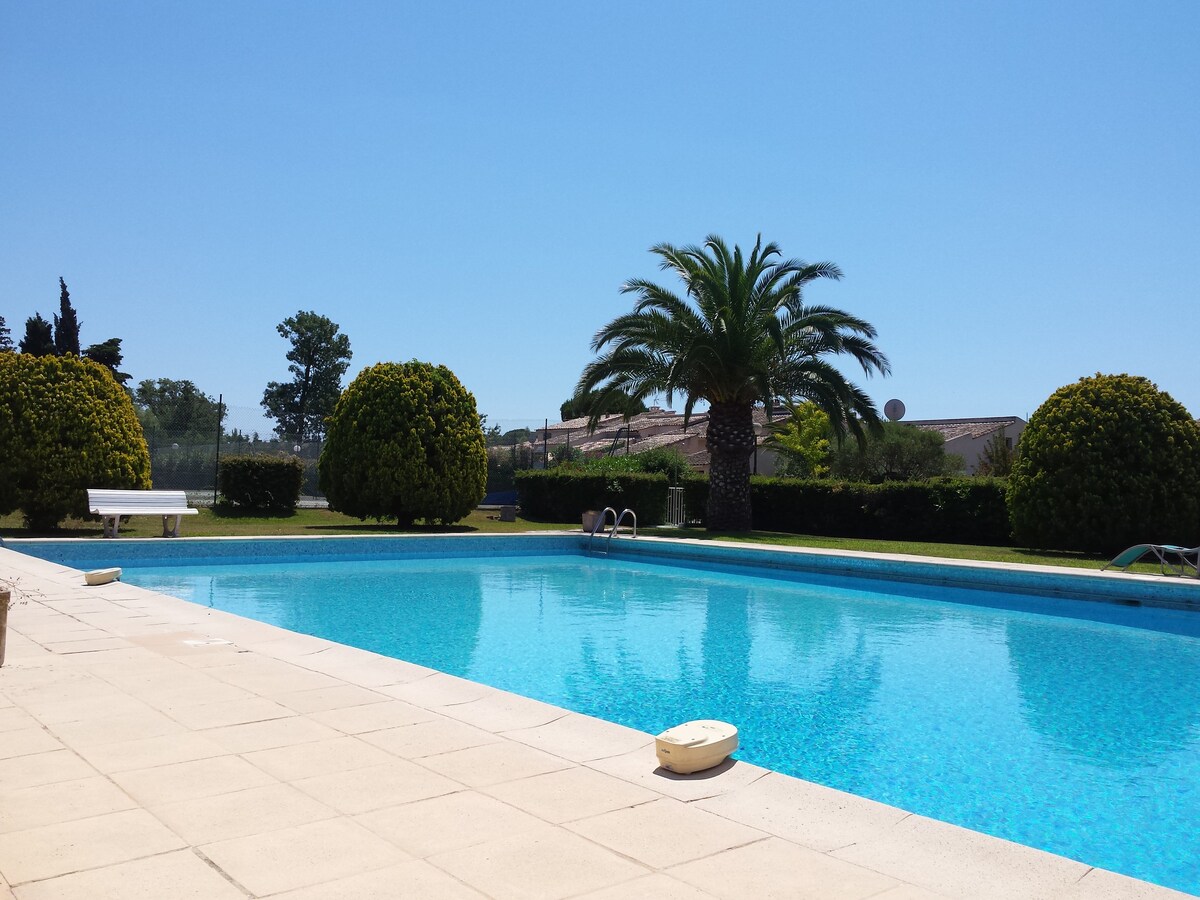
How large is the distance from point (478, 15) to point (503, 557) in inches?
377

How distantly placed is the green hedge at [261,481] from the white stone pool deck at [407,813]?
17.7 metres

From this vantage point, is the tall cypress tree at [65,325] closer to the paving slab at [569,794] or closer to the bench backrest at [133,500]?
the bench backrest at [133,500]

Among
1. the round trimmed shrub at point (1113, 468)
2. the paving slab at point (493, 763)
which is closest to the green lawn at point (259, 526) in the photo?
the round trimmed shrub at point (1113, 468)

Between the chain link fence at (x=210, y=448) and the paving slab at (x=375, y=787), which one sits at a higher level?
the chain link fence at (x=210, y=448)

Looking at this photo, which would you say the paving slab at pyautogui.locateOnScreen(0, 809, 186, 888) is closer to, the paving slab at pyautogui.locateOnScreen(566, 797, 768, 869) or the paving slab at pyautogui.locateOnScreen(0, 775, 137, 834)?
the paving slab at pyautogui.locateOnScreen(0, 775, 137, 834)

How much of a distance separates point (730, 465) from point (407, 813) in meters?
18.0

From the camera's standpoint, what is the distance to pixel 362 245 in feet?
70.8

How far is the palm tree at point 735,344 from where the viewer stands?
19.7 m

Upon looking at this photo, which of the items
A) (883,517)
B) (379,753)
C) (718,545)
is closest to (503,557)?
(718,545)

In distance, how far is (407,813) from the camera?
328cm

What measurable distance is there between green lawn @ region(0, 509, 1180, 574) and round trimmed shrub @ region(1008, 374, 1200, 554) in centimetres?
67

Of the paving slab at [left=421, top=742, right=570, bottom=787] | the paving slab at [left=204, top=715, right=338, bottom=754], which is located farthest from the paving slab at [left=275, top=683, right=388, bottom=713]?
the paving slab at [left=421, top=742, right=570, bottom=787]

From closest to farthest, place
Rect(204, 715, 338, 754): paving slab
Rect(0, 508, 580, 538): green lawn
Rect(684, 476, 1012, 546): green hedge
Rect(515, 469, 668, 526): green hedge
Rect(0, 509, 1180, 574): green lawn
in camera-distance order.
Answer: Rect(204, 715, 338, 754): paving slab → Rect(0, 509, 1180, 574): green lawn → Rect(0, 508, 580, 538): green lawn → Rect(684, 476, 1012, 546): green hedge → Rect(515, 469, 668, 526): green hedge

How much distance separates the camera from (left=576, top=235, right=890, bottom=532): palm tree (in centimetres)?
1970
